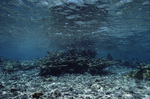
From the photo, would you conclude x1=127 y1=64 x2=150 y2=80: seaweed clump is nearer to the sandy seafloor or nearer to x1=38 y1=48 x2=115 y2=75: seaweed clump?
the sandy seafloor

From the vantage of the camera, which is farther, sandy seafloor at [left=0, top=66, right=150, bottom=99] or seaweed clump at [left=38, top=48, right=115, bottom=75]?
seaweed clump at [left=38, top=48, right=115, bottom=75]

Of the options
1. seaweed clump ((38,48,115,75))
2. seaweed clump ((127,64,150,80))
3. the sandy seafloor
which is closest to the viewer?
the sandy seafloor

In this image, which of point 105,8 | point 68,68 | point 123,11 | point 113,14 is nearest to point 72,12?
point 105,8

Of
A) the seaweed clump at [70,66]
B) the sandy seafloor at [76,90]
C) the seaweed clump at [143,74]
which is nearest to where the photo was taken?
the sandy seafloor at [76,90]

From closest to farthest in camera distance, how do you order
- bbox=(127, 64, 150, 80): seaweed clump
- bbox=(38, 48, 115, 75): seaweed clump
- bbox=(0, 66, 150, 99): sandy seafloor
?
bbox=(0, 66, 150, 99): sandy seafloor → bbox=(127, 64, 150, 80): seaweed clump → bbox=(38, 48, 115, 75): seaweed clump

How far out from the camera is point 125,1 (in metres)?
12.7

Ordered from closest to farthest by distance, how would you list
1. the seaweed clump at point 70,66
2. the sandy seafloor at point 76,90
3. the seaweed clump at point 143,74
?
the sandy seafloor at point 76,90
the seaweed clump at point 143,74
the seaweed clump at point 70,66

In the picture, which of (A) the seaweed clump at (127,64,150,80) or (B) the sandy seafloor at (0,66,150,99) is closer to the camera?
(B) the sandy seafloor at (0,66,150,99)

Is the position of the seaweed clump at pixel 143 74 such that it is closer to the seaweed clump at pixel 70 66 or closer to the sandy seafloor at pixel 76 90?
the sandy seafloor at pixel 76 90

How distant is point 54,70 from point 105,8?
10958 mm

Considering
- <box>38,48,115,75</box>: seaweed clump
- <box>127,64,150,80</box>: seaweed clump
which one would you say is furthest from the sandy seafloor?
<box>38,48,115,75</box>: seaweed clump

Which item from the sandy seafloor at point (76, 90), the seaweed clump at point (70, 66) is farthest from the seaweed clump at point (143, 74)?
the seaweed clump at point (70, 66)

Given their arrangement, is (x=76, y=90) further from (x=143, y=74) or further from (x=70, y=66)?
(x=143, y=74)

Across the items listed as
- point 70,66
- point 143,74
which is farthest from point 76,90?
point 143,74
